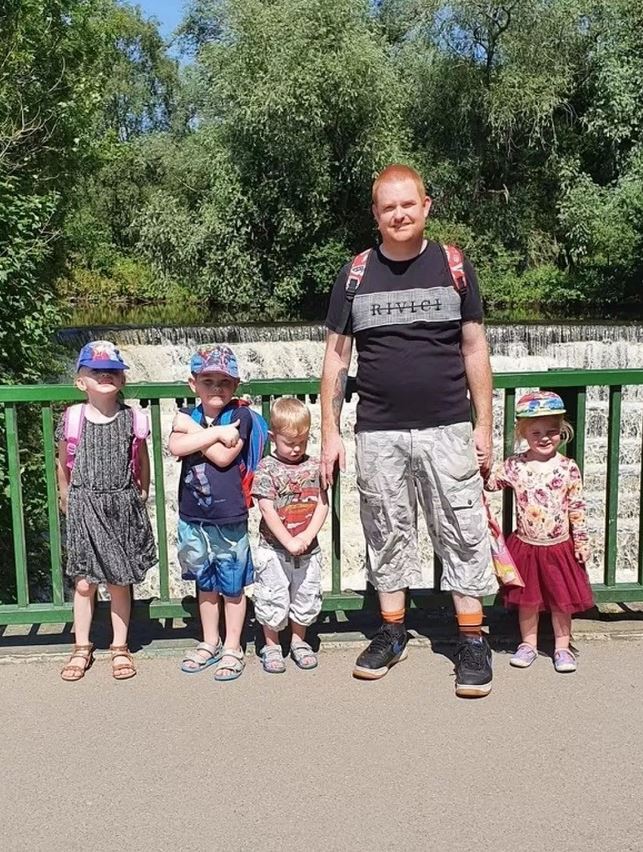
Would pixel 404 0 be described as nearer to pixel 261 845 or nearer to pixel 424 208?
pixel 424 208

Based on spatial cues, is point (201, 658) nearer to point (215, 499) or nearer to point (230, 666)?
point (230, 666)

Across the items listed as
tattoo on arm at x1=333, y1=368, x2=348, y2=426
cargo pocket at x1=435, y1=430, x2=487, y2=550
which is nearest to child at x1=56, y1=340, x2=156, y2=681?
tattoo on arm at x1=333, y1=368, x2=348, y2=426

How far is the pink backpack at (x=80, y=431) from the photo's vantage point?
3922mm

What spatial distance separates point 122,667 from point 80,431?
1.07 meters

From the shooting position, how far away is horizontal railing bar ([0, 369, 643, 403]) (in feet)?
13.1

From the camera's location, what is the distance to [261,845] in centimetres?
273

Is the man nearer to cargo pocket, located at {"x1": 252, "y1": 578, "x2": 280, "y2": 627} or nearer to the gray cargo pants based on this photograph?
the gray cargo pants

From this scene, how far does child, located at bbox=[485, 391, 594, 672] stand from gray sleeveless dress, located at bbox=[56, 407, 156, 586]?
1.64m

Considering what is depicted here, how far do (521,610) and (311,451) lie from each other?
339 inches

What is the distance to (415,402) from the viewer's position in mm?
3641

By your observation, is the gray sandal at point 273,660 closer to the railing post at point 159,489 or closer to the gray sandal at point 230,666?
the gray sandal at point 230,666

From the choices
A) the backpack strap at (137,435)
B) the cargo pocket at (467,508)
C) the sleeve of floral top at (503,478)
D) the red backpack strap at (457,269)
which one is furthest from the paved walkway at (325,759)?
the red backpack strap at (457,269)

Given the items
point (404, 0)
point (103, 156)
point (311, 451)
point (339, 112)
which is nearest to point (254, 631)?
point (311, 451)

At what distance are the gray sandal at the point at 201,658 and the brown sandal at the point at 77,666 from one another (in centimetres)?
42
